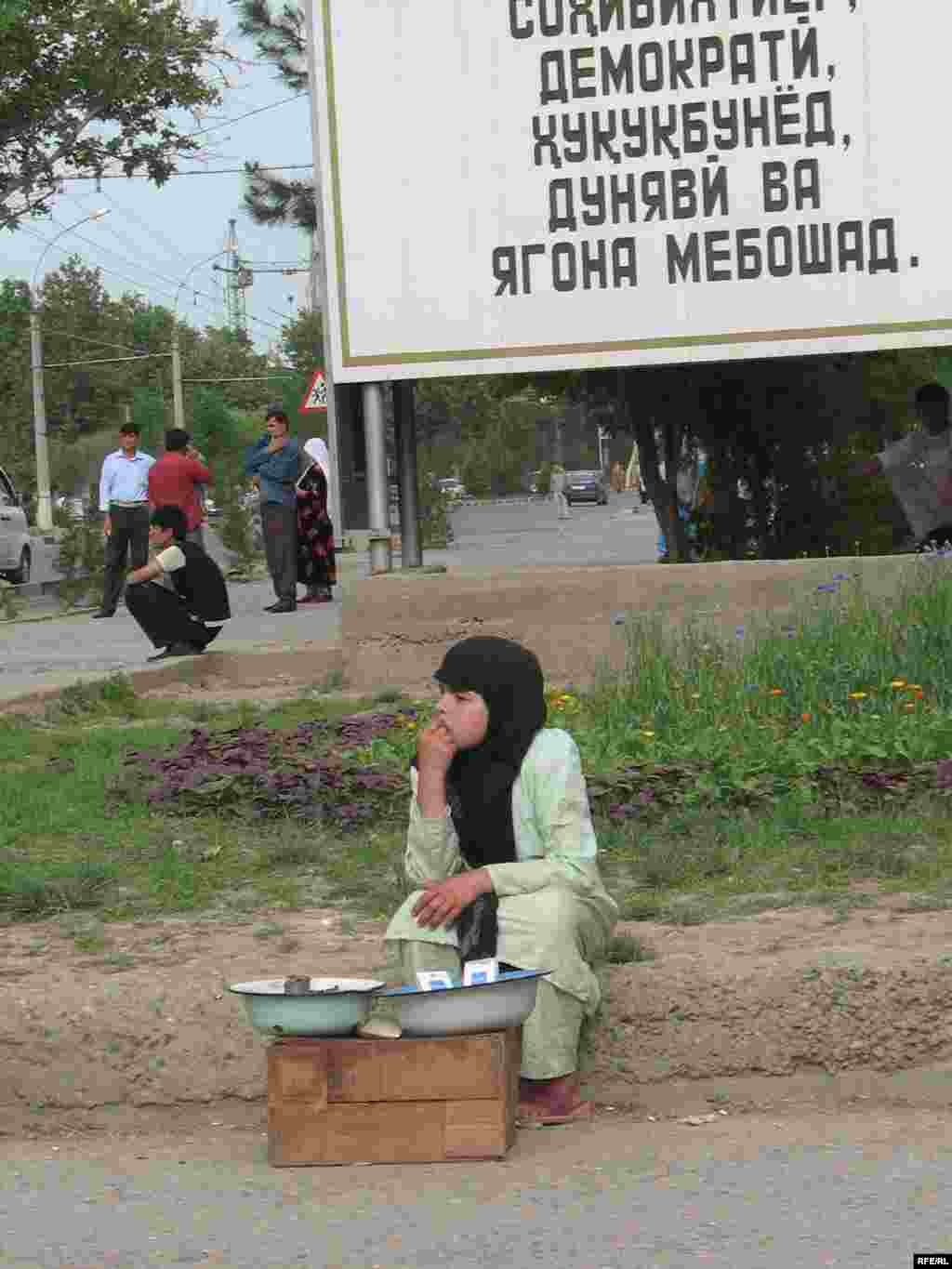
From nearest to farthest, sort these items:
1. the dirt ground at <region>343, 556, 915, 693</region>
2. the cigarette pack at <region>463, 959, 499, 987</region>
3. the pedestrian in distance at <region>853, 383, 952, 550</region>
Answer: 1. the cigarette pack at <region>463, 959, 499, 987</region>
2. the dirt ground at <region>343, 556, 915, 693</region>
3. the pedestrian in distance at <region>853, 383, 952, 550</region>

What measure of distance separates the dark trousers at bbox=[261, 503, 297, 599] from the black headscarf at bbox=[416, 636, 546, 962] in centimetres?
1200

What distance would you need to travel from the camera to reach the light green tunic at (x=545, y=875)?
15.5 feet

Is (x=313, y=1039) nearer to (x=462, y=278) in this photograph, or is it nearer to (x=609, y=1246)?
(x=609, y=1246)

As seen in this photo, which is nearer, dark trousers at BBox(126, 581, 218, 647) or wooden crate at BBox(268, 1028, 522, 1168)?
wooden crate at BBox(268, 1028, 522, 1168)

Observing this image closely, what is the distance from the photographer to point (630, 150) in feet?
36.9

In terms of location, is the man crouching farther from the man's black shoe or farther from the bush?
the bush

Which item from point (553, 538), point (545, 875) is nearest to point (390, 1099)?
point (545, 875)

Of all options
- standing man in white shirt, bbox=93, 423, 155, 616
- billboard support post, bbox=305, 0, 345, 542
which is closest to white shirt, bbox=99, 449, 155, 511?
standing man in white shirt, bbox=93, 423, 155, 616

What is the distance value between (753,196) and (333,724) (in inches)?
154

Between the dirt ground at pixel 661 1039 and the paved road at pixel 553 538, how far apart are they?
41.4ft

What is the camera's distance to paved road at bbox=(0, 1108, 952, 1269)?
397 cm

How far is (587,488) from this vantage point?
71.7 m

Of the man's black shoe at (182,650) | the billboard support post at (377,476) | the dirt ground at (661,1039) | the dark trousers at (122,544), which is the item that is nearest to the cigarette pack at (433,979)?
the dirt ground at (661,1039)

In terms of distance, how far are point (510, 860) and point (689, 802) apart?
2.02m
